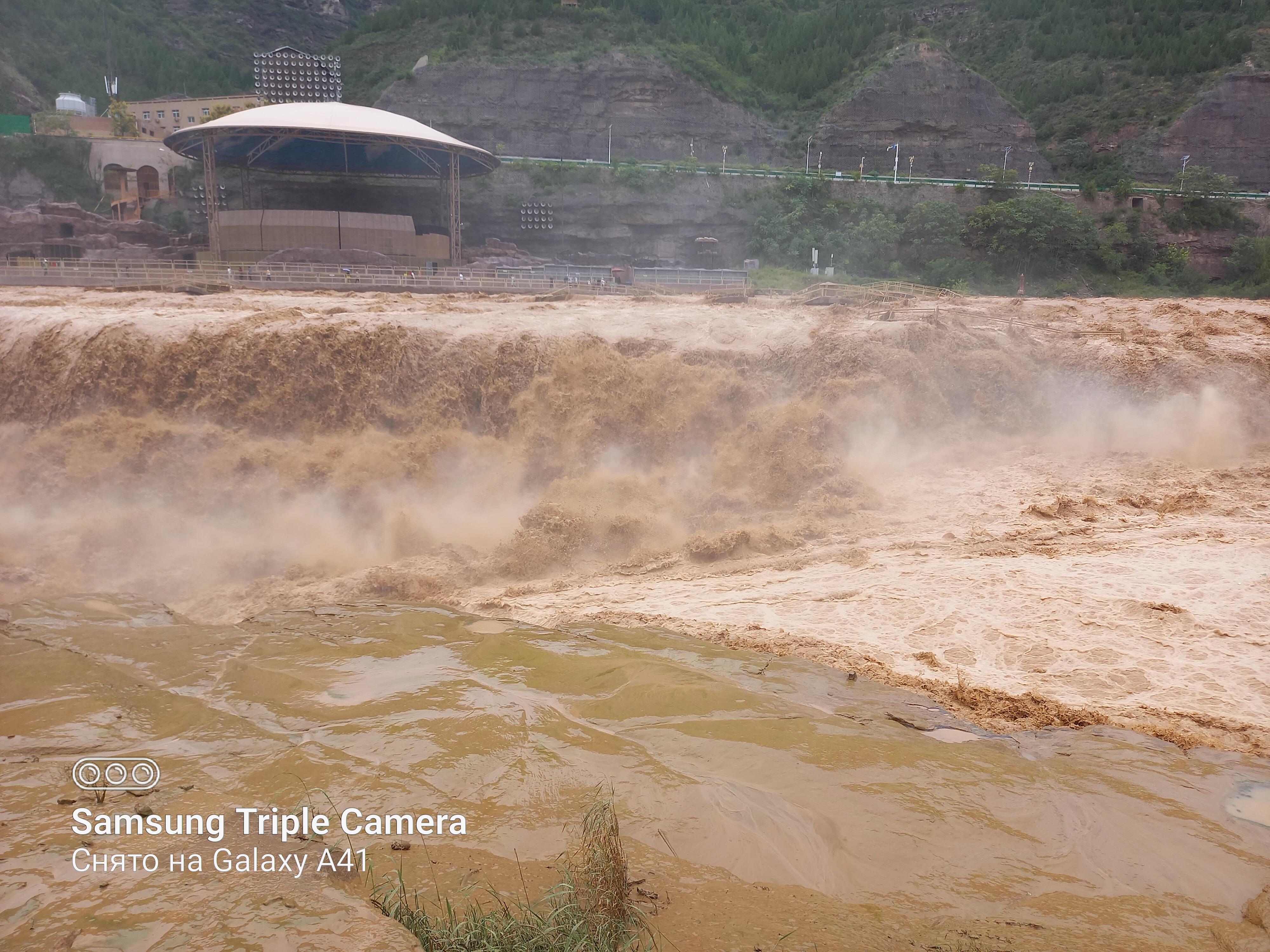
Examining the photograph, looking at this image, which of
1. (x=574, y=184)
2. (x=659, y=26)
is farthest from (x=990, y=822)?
(x=659, y=26)

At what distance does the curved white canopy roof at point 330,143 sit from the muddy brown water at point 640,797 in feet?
117

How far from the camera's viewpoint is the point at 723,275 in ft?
127

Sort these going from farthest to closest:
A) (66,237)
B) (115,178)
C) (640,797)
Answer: (115,178), (66,237), (640,797)

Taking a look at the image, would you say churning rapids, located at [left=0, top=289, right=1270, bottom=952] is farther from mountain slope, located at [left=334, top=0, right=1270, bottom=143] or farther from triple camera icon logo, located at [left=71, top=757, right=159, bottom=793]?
mountain slope, located at [left=334, top=0, right=1270, bottom=143]

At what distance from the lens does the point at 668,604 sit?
38.7 ft

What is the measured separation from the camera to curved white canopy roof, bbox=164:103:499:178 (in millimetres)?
39656

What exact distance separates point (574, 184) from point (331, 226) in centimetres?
1592

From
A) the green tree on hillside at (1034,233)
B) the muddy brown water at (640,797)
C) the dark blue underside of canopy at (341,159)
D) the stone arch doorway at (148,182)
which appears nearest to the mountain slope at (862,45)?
the dark blue underside of canopy at (341,159)

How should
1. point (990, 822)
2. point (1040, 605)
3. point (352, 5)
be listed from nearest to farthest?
1. point (990, 822)
2. point (1040, 605)
3. point (352, 5)

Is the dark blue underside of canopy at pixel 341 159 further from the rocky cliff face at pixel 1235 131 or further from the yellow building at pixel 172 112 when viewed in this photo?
the rocky cliff face at pixel 1235 131

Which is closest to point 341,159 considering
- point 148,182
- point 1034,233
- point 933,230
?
point 148,182

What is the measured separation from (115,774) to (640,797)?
434 cm

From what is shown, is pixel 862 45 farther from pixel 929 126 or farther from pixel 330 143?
pixel 330 143

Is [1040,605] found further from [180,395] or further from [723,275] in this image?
[723,275]
